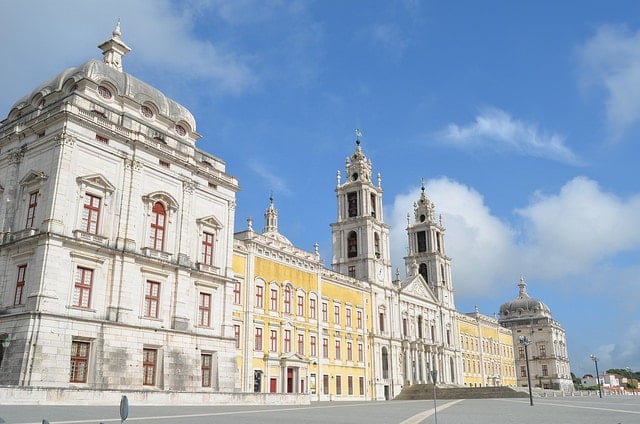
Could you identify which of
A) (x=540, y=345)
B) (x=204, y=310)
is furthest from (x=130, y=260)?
(x=540, y=345)

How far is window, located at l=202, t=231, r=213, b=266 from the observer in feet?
115

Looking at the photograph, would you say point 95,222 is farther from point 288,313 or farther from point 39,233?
point 288,313

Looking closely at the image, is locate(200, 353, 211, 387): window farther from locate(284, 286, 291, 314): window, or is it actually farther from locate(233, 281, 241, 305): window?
locate(284, 286, 291, 314): window

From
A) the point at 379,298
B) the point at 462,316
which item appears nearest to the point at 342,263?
the point at 379,298

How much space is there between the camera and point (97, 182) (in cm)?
2962

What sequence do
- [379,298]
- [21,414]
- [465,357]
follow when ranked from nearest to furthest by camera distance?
[21,414] → [379,298] → [465,357]

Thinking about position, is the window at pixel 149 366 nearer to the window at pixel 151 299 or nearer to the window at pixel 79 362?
the window at pixel 151 299

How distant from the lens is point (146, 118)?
35.0 m

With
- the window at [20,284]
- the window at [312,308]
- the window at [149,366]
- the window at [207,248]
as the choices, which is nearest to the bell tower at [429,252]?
the window at [312,308]

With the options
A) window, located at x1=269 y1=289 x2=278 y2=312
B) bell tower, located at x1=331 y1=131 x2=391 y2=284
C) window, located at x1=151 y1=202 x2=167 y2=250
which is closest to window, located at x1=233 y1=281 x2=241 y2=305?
window, located at x1=269 y1=289 x2=278 y2=312

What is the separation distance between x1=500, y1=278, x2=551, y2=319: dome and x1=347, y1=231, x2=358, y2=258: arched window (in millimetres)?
63880

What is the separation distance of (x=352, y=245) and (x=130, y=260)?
124 feet

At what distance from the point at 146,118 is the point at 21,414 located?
820 inches

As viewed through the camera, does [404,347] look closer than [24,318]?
No
